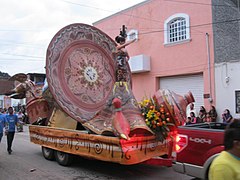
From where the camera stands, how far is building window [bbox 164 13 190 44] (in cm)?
1587

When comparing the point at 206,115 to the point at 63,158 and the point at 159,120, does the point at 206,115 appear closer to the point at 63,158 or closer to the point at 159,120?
the point at 159,120

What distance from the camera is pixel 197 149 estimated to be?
15.8ft

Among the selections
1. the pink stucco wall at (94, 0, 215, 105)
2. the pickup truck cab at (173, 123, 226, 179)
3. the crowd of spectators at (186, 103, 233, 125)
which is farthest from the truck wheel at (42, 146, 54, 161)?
the pink stucco wall at (94, 0, 215, 105)

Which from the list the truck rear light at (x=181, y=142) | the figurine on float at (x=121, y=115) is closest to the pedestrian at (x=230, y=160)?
the truck rear light at (x=181, y=142)

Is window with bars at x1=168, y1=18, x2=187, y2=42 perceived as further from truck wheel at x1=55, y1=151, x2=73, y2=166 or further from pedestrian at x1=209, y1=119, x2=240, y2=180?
pedestrian at x1=209, y1=119, x2=240, y2=180

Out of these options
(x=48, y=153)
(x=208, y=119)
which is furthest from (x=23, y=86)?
(x=208, y=119)

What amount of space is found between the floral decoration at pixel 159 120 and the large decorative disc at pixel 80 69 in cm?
222

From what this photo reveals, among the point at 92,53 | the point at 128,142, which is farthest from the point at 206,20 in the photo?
the point at 128,142

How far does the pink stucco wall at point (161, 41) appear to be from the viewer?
1512 cm

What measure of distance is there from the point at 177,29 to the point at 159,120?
1122cm

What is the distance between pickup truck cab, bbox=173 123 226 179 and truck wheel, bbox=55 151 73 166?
349 cm

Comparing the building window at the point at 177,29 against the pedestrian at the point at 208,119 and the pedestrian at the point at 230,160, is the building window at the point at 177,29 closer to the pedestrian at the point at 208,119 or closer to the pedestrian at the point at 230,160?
the pedestrian at the point at 208,119

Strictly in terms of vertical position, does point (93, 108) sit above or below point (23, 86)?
below

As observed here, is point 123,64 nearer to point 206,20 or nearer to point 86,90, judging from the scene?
point 86,90
